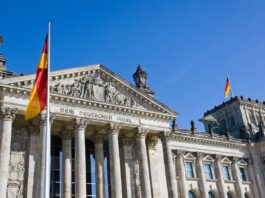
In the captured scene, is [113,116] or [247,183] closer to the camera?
[113,116]

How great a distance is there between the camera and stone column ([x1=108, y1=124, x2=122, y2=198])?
30.5 metres

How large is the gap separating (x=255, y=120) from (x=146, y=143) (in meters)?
26.6

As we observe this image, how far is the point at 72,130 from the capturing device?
32.9 m

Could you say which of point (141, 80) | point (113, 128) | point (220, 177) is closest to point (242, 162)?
point (220, 177)

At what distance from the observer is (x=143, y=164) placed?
3306 centimetres

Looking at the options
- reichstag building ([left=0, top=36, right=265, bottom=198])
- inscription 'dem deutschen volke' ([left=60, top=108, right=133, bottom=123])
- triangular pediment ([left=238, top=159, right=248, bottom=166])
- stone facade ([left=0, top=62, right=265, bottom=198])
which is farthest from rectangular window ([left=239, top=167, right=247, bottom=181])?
inscription 'dem deutschen volke' ([left=60, top=108, right=133, bottom=123])

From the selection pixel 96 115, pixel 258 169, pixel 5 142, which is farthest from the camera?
pixel 258 169

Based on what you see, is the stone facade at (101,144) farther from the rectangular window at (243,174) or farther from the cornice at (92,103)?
the rectangular window at (243,174)

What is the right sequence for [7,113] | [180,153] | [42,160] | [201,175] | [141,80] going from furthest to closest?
[201,175] → [180,153] → [141,80] → [7,113] → [42,160]

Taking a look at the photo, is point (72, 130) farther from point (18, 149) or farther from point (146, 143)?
point (146, 143)

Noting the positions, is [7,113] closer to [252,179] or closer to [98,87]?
[98,87]

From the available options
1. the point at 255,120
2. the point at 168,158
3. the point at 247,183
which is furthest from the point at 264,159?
the point at 168,158

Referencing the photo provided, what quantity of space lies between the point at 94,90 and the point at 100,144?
212 inches

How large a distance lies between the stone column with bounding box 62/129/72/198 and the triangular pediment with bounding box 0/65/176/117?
3.99 m
